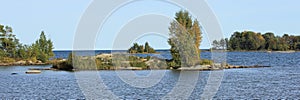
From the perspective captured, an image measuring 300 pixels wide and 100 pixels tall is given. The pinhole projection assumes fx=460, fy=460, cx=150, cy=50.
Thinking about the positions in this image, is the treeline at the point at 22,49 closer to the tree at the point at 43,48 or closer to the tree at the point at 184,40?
the tree at the point at 43,48

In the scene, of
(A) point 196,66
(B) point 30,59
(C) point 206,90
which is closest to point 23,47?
(B) point 30,59

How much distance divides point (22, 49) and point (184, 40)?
59.8 meters

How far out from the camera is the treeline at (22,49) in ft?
438

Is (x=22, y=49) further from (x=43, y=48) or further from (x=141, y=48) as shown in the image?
(x=141, y=48)

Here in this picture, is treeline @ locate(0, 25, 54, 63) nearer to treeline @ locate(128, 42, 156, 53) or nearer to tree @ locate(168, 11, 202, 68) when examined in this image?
treeline @ locate(128, 42, 156, 53)

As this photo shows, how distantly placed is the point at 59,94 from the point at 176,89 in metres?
14.1

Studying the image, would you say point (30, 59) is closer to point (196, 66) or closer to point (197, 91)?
point (196, 66)

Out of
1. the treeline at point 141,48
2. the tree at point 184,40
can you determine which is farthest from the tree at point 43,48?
the tree at point 184,40

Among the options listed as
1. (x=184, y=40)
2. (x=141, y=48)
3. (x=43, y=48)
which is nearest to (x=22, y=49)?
(x=43, y=48)

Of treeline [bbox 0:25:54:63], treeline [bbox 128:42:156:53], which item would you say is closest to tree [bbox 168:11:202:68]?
treeline [bbox 128:42:156:53]

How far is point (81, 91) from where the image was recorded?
2125 inches

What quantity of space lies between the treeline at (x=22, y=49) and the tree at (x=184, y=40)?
51672 mm

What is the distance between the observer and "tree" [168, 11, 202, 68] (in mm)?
92500

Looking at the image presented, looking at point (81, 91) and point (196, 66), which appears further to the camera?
point (196, 66)
